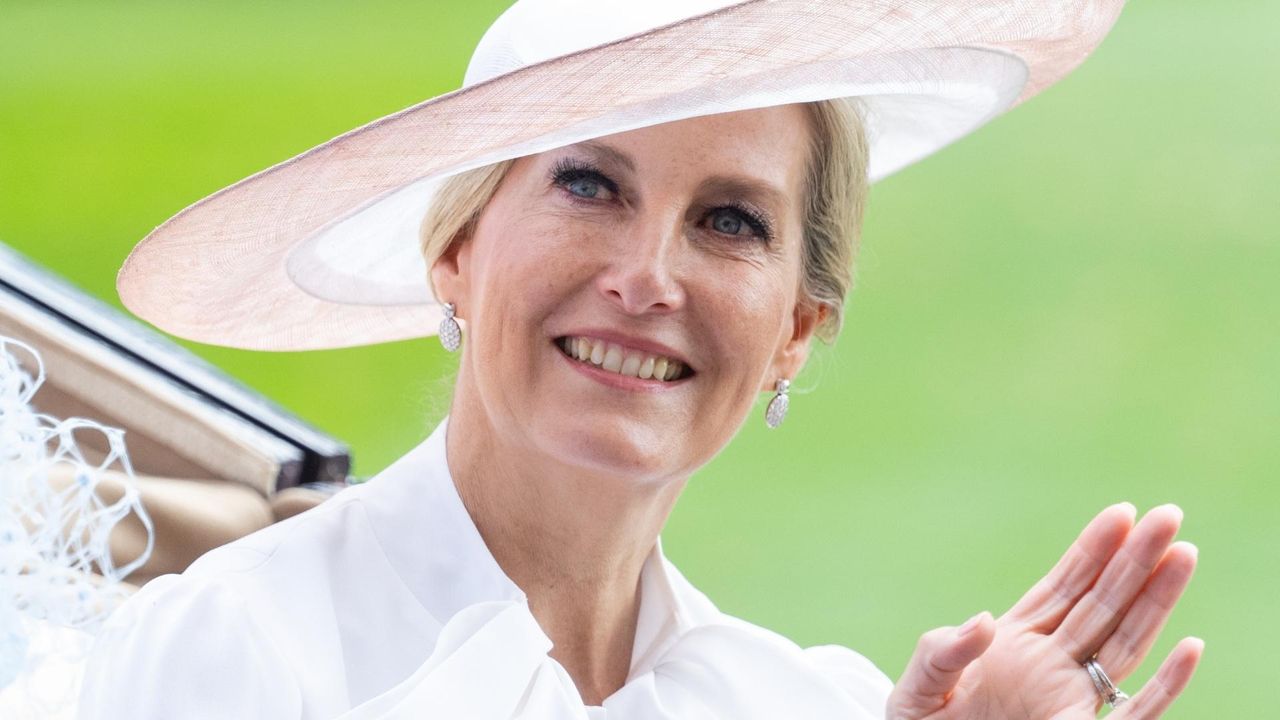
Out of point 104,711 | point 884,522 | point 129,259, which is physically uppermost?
point 129,259

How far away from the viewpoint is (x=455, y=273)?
6.18 ft

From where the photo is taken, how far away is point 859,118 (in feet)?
6.28

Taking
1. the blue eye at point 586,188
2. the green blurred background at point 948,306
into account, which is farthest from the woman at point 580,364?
the green blurred background at point 948,306

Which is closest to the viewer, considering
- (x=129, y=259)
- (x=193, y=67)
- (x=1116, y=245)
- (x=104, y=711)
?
(x=104, y=711)

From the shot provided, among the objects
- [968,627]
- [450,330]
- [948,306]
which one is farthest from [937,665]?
[948,306]

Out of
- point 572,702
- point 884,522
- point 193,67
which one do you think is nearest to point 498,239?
point 572,702

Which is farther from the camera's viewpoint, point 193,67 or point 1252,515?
point 193,67

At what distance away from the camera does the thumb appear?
1.69m

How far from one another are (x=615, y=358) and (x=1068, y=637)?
0.55 meters

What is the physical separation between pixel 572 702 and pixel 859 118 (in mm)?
722

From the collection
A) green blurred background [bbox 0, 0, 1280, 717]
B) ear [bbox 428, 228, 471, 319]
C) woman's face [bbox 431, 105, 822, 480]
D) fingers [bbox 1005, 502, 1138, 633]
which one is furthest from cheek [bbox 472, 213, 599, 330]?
green blurred background [bbox 0, 0, 1280, 717]

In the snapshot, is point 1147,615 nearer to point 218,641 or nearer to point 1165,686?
point 1165,686

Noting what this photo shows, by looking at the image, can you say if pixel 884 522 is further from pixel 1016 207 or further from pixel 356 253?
pixel 356 253

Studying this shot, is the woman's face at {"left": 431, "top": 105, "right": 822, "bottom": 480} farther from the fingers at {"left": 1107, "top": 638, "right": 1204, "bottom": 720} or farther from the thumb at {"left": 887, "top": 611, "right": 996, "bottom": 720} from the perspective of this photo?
the fingers at {"left": 1107, "top": 638, "right": 1204, "bottom": 720}
